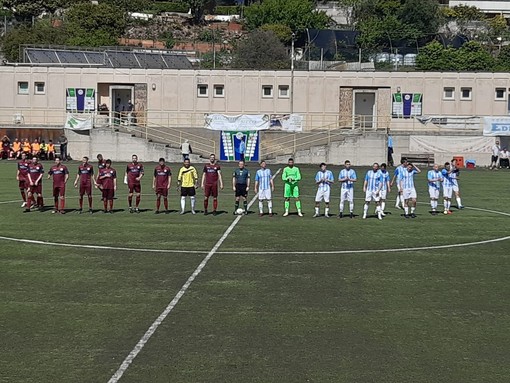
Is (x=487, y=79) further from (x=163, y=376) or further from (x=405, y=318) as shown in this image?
(x=163, y=376)

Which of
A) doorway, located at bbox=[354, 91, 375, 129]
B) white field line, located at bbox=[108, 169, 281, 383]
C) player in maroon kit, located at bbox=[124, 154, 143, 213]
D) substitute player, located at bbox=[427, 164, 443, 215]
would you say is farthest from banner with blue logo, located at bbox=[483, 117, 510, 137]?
white field line, located at bbox=[108, 169, 281, 383]

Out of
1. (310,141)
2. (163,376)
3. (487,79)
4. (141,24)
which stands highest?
(141,24)

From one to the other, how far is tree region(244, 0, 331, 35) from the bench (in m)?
60.7

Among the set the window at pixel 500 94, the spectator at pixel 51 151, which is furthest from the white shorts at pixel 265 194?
the window at pixel 500 94

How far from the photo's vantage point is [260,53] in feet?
311

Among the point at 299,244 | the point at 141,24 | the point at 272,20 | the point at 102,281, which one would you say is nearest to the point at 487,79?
the point at 299,244

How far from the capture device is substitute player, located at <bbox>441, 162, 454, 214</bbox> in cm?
3064

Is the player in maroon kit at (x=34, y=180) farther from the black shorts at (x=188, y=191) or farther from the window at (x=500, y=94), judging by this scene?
the window at (x=500, y=94)

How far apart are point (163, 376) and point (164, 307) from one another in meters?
3.92

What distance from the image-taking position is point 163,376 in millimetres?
11477

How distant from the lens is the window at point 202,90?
58312 millimetres

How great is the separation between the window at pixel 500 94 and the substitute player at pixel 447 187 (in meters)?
28.5

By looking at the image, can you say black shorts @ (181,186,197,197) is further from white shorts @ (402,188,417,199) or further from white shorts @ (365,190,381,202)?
white shorts @ (402,188,417,199)

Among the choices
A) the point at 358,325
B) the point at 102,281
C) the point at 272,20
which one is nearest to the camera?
the point at 358,325
